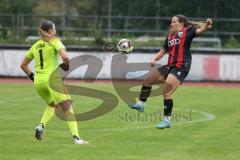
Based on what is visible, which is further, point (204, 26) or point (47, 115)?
point (204, 26)

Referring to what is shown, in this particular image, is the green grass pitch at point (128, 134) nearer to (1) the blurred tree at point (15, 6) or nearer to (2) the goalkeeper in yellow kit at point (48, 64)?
(2) the goalkeeper in yellow kit at point (48, 64)

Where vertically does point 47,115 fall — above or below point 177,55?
below

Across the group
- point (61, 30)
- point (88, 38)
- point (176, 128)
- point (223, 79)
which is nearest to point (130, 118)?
point (176, 128)

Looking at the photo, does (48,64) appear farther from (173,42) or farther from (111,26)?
(111,26)

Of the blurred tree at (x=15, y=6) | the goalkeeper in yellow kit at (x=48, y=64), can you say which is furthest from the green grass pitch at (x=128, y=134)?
the blurred tree at (x=15, y=6)

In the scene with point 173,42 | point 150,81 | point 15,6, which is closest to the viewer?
point 173,42

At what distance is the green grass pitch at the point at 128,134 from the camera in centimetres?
1051

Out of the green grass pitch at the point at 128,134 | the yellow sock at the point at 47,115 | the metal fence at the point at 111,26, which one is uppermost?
the yellow sock at the point at 47,115

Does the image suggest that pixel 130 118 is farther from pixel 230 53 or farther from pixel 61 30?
pixel 61 30

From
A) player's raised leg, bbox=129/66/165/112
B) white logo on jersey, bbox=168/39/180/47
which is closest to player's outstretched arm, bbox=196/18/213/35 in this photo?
white logo on jersey, bbox=168/39/180/47

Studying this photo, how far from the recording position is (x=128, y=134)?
13016 millimetres

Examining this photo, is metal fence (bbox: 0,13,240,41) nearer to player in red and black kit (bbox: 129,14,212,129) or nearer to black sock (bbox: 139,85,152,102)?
black sock (bbox: 139,85,152,102)

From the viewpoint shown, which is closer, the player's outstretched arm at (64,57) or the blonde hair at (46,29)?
the player's outstretched arm at (64,57)

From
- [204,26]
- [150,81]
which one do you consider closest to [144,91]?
[150,81]
